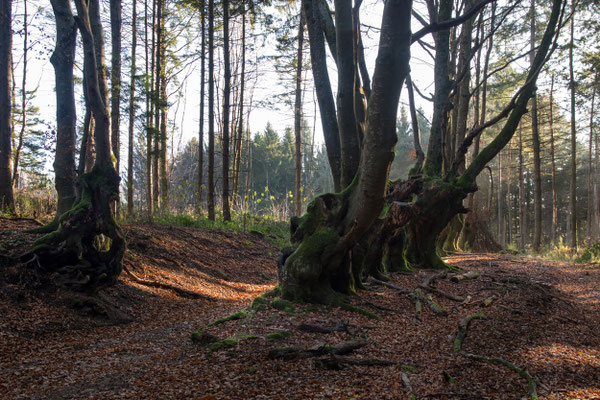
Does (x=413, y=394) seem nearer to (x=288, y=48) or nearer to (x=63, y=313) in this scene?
(x=63, y=313)

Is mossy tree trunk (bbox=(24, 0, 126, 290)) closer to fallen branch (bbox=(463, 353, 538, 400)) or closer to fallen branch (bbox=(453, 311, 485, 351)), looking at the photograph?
fallen branch (bbox=(453, 311, 485, 351))

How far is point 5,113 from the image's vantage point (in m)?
8.23

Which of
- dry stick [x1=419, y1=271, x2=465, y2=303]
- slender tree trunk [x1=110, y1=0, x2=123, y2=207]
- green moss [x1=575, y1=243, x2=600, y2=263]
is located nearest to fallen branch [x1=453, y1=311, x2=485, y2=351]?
dry stick [x1=419, y1=271, x2=465, y2=303]

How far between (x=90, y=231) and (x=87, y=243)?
17cm

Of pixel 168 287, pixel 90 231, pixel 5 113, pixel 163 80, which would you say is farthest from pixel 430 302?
pixel 163 80

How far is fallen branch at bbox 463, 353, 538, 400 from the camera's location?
8.34 feet

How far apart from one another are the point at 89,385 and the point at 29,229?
4.18m

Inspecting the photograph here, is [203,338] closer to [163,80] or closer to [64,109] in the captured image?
[64,109]

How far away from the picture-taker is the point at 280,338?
3395mm

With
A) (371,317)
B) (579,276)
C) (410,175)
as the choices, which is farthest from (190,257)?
(579,276)

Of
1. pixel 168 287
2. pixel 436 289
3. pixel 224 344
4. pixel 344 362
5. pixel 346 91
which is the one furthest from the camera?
pixel 168 287

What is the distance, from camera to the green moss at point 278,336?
11.0 ft

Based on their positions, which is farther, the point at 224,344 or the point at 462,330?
the point at 462,330

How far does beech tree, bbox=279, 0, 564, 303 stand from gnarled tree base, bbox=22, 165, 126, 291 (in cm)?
246
